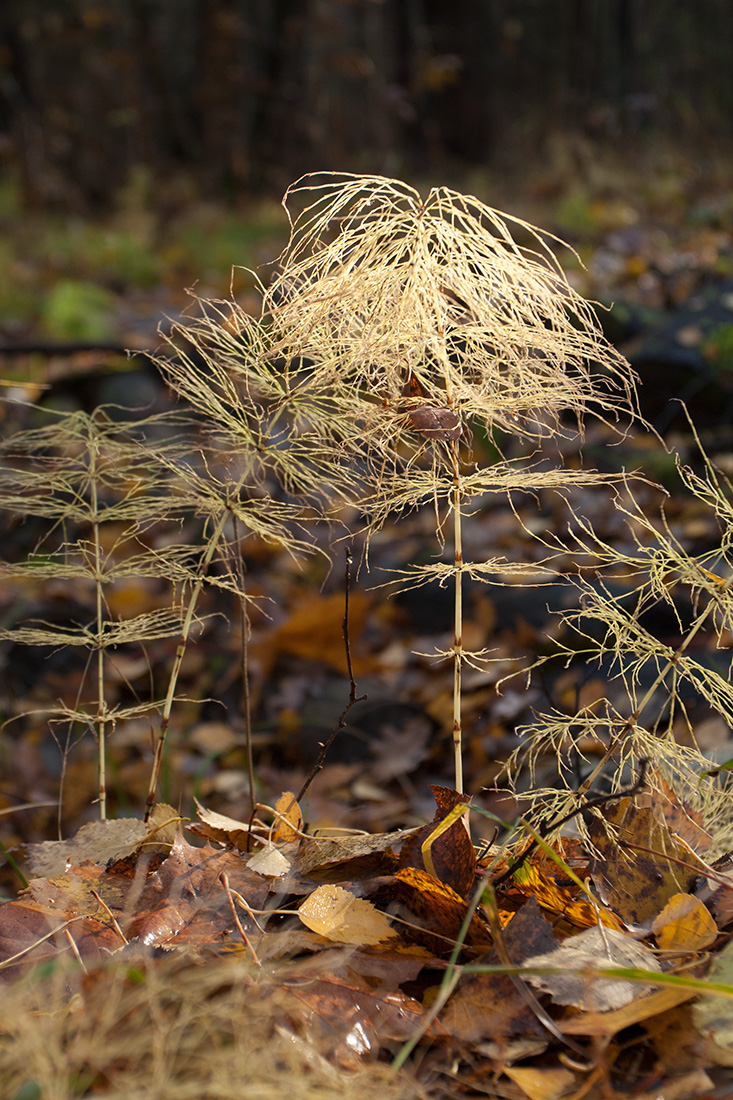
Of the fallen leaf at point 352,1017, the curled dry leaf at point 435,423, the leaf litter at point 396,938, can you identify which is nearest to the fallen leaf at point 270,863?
the leaf litter at point 396,938

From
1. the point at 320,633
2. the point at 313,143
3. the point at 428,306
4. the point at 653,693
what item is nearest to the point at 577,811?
the point at 653,693

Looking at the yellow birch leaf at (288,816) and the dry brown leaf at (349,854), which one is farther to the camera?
the yellow birch leaf at (288,816)

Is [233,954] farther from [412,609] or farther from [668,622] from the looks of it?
[412,609]

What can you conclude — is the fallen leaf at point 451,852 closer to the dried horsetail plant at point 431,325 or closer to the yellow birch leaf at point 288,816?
the dried horsetail plant at point 431,325

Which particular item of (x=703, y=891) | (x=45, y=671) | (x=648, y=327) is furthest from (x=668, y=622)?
(x=648, y=327)

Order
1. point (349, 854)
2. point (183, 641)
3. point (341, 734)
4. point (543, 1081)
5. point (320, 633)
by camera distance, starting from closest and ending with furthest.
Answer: point (543, 1081), point (349, 854), point (183, 641), point (341, 734), point (320, 633)

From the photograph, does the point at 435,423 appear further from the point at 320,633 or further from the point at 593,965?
the point at 320,633
